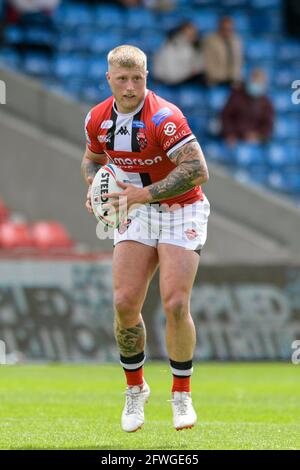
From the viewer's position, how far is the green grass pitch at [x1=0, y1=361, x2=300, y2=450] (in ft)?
24.4

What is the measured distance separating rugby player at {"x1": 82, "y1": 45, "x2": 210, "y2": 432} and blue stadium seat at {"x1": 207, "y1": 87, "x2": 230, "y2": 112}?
12.1 m

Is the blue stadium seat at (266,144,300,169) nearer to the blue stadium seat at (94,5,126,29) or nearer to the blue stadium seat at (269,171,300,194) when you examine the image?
the blue stadium seat at (269,171,300,194)

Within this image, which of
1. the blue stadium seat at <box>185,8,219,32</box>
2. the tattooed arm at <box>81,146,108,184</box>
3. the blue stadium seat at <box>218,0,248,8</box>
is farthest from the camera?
the blue stadium seat at <box>218,0,248,8</box>

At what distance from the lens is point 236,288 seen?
52.6 ft

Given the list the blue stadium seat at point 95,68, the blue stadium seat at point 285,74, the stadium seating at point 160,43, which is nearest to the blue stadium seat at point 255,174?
the stadium seating at point 160,43

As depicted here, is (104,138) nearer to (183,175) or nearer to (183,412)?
(183,175)

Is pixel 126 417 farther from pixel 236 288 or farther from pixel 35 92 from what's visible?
pixel 35 92

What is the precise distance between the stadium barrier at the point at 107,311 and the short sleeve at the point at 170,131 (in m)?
8.13

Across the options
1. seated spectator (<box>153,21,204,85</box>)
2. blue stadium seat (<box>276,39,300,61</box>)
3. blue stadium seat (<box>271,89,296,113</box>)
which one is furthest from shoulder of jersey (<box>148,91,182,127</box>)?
blue stadium seat (<box>276,39,300,61</box>)

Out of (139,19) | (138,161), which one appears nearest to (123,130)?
(138,161)

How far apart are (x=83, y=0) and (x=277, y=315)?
763 cm

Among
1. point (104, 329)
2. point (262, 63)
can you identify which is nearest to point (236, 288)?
point (104, 329)

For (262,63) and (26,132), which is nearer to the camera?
(26,132)
